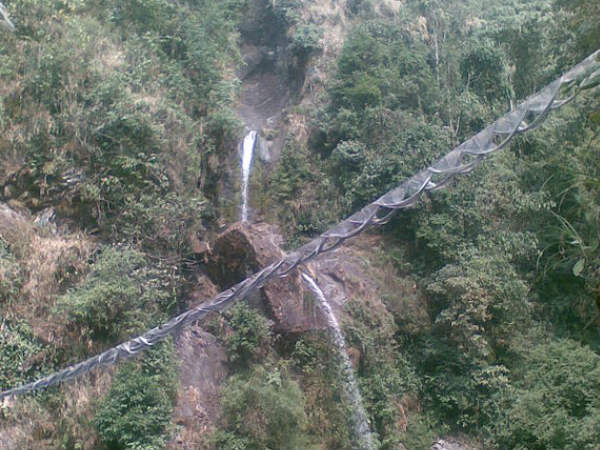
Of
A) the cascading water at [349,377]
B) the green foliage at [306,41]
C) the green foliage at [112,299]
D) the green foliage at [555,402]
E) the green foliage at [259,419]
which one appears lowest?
the green foliage at [555,402]

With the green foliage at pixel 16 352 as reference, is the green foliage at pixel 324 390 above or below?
below

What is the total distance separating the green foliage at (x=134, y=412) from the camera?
7.71 metres

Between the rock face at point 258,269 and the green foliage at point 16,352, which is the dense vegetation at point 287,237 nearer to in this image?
the green foliage at point 16,352

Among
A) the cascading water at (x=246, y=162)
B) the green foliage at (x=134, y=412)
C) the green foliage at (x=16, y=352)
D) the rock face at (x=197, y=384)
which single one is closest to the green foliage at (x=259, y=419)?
the rock face at (x=197, y=384)

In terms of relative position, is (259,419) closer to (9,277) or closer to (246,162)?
(9,277)

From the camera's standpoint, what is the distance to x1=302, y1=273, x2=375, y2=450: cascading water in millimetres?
9625

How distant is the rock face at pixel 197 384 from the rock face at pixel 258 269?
1.13 meters

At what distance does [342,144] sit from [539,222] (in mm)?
5162

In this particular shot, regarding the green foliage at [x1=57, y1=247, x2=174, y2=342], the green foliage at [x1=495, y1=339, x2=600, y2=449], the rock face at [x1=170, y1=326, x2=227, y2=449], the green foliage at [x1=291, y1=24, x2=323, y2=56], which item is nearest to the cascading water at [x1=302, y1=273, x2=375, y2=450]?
the rock face at [x1=170, y1=326, x2=227, y2=449]

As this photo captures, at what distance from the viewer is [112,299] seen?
28.3ft

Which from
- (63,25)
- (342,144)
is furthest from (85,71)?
(342,144)

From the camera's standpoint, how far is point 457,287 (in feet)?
35.4

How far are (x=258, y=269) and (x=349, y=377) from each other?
8.15ft

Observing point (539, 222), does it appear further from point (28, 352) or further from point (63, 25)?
point (63, 25)
